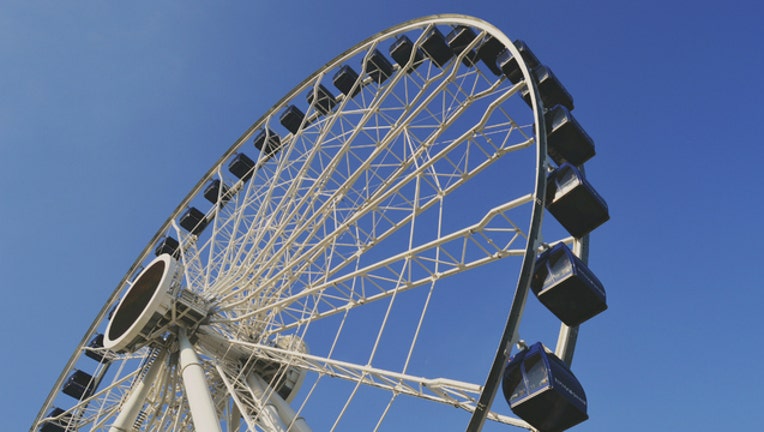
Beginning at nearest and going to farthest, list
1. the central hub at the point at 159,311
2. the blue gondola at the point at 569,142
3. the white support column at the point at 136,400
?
the blue gondola at the point at 569,142
the white support column at the point at 136,400
the central hub at the point at 159,311

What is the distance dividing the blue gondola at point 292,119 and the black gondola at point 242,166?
229cm

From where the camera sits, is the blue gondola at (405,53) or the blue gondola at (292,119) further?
the blue gondola at (292,119)

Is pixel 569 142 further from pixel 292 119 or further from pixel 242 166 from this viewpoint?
pixel 242 166

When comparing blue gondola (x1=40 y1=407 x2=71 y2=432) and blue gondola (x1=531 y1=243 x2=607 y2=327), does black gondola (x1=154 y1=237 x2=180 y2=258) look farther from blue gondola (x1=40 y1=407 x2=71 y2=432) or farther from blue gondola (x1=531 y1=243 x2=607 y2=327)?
blue gondola (x1=531 y1=243 x2=607 y2=327)

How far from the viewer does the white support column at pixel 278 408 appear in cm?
1473

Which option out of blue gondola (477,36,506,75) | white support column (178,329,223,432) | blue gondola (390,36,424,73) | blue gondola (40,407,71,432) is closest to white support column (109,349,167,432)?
white support column (178,329,223,432)

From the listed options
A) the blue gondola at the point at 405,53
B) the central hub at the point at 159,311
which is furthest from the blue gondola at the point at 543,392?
the blue gondola at the point at 405,53

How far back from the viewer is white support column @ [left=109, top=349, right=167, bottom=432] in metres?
15.2

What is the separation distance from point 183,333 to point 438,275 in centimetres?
734

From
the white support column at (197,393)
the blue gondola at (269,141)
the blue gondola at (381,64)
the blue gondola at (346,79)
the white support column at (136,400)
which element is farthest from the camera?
the blue gondola at (269,141)

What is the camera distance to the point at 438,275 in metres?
12.6

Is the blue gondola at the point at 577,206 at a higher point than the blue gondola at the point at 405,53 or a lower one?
lower

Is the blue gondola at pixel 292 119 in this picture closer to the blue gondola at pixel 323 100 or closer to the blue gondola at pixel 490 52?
the blue gondola at pixel 323 100

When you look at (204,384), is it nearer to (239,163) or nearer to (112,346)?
(112,346)
